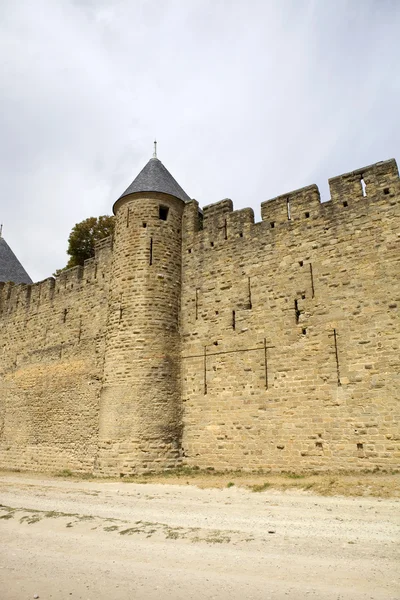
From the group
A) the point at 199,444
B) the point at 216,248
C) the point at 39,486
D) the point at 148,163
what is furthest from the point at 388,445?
the point at 148,163

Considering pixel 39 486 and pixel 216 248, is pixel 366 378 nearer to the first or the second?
pixel 216 248

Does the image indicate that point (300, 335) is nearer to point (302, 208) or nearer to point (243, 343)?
point (243, 343)

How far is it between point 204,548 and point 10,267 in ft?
68.6

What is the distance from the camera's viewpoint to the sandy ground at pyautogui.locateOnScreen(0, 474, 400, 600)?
A: 148 inches

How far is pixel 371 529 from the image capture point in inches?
206

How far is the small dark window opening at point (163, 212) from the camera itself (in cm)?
1386

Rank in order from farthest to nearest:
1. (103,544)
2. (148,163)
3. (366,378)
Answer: (148,163) < (366,378) < (103,544)

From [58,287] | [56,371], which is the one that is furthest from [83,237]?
[56,371]

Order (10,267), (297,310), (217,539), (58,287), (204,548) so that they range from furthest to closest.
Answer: (10,267) → (58,287) → (297,310) → (217,539) → (204,548)

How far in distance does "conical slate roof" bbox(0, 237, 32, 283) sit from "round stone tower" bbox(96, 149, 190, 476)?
33.6 feet

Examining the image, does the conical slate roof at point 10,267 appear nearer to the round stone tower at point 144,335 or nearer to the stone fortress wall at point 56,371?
the stone fortress wall at point 56,371

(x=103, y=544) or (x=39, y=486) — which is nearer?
(x=103, y=544)

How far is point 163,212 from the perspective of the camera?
14.0 m

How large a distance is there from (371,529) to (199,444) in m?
6.44
